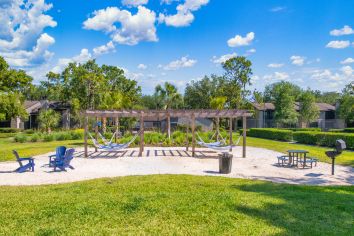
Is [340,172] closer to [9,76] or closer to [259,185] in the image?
[259,185]

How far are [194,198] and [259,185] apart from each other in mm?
2872

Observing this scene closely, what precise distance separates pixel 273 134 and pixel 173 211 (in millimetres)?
25149

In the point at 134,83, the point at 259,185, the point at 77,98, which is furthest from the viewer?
the point at 134,83

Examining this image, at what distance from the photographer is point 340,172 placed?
11.7m

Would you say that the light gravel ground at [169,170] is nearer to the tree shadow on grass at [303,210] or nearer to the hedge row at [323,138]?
the tree shadow on grass at [303,210]

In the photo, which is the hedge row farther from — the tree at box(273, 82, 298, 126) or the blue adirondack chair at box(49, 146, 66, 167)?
the tree at box(273, 82, 298, 126)

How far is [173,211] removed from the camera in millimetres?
5742

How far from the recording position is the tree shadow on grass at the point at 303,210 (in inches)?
201

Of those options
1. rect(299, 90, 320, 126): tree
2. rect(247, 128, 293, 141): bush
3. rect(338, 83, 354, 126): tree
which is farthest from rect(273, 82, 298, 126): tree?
rect(247, 128, 293, 141): bush

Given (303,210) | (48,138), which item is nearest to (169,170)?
(303,210)

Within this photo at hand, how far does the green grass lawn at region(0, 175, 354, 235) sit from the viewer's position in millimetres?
4965

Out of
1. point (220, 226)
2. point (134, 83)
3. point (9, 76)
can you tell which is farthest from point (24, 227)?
point (134, 83)

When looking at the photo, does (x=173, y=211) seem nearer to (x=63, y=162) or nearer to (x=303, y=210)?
(x=303, y=210)

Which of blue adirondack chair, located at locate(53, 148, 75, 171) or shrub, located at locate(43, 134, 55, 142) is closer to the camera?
blue adirondack chair, located at locate(53, 148, 75, 171)
